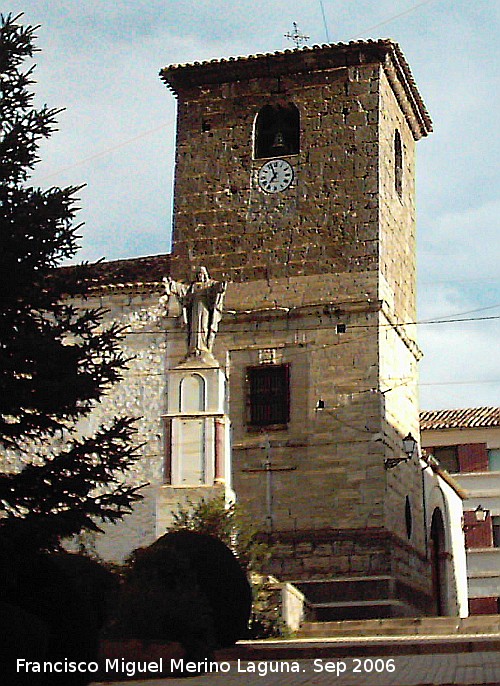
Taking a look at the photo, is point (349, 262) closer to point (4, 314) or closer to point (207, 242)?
point (207, 242)

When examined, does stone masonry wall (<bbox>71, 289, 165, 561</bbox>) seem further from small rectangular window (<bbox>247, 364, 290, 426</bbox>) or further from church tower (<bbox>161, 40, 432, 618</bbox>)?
small rectangular window (<bbox>247, 364, 290, 426</bbox>)

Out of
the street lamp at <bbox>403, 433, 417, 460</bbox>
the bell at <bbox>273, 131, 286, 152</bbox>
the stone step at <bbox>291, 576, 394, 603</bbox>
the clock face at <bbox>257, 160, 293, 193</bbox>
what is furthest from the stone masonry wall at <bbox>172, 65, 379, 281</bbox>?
the stone step at <bbox>291, 576, 394, 603</bbox>

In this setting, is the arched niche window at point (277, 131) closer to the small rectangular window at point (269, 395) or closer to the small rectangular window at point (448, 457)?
the small rectangular window at point (269, 395)

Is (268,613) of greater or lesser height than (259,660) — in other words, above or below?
above

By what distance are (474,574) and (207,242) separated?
1776 cm

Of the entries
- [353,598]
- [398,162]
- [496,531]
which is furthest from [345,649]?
[496,531]

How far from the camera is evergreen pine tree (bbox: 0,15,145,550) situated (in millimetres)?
11789

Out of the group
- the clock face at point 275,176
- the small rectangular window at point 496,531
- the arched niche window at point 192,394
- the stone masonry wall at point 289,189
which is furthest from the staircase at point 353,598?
the small rectangular window at point 496,531

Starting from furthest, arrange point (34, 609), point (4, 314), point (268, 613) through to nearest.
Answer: point (268, 613) < point (4, 314) < point (34, 609)

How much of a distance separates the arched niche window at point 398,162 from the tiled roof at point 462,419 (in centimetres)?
1337

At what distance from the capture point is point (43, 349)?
1180cm

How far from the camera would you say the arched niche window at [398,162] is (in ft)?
101

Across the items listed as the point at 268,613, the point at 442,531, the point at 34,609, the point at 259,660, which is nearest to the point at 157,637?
the point at 259,660

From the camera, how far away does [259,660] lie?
1524 cm
